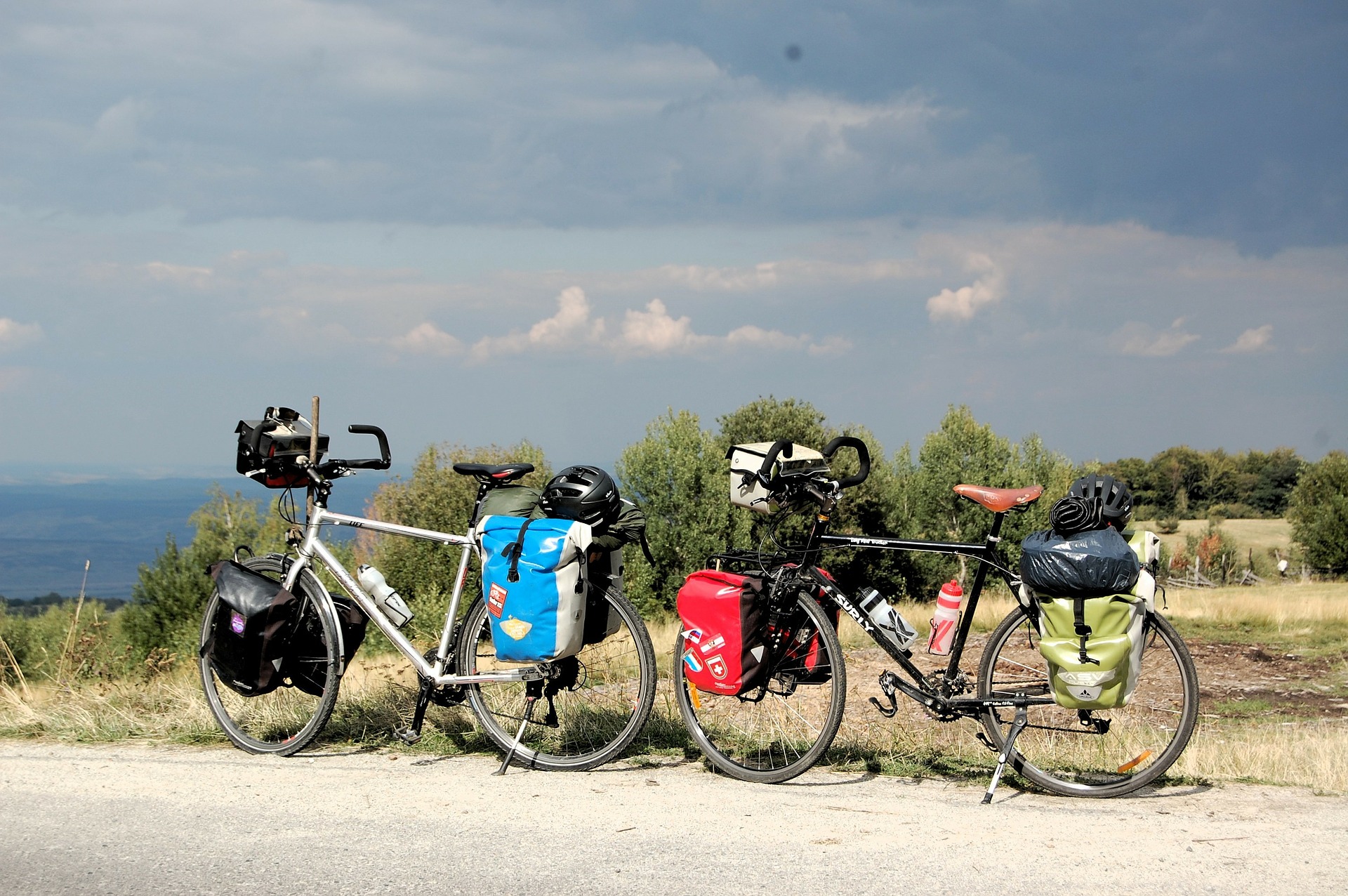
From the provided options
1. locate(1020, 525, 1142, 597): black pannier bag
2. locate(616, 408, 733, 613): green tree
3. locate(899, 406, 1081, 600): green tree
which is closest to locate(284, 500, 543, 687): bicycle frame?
locate(1020, 525, 1142, 597): black pannier bag

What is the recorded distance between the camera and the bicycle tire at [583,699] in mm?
5086

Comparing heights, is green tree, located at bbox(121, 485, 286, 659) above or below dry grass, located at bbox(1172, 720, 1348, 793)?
below

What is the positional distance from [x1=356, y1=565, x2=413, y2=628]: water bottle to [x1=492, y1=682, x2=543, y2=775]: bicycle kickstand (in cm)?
76

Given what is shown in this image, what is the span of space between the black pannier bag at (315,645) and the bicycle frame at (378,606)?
74 millimetres

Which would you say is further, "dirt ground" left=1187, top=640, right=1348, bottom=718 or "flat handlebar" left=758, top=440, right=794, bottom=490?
"dirt ground" left=1187, top=640, right=1348, bottom=718

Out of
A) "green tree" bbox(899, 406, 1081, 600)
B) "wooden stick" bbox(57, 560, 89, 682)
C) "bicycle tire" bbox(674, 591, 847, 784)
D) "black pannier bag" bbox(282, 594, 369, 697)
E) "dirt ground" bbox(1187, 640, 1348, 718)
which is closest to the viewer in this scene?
"bicycle tire" bbox(674, 591, 847, 784)

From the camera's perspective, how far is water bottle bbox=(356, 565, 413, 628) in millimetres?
5473

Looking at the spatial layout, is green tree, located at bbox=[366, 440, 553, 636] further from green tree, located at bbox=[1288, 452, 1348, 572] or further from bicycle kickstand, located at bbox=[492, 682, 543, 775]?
green tree, located at bbox=[1288, 452, 1348, 572]

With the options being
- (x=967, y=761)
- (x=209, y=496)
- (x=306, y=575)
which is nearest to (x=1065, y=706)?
(x=967, y=761)

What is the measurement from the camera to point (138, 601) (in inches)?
1609

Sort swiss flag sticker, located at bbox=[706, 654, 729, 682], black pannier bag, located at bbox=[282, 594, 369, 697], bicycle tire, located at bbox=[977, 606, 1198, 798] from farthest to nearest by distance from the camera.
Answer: black pannier bag, located at bbox=[282, 594, 369, 697] < swiss flag sticker, located at bbox=[706, 654, 729, 682] < bicycle tire, located at bbox=[977, 606, 1198, 798]

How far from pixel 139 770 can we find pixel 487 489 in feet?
7.01

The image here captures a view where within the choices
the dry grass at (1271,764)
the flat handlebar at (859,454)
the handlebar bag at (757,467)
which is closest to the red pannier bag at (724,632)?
the handlebar bag at (757,467)

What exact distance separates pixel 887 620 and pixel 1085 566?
0.96 m
